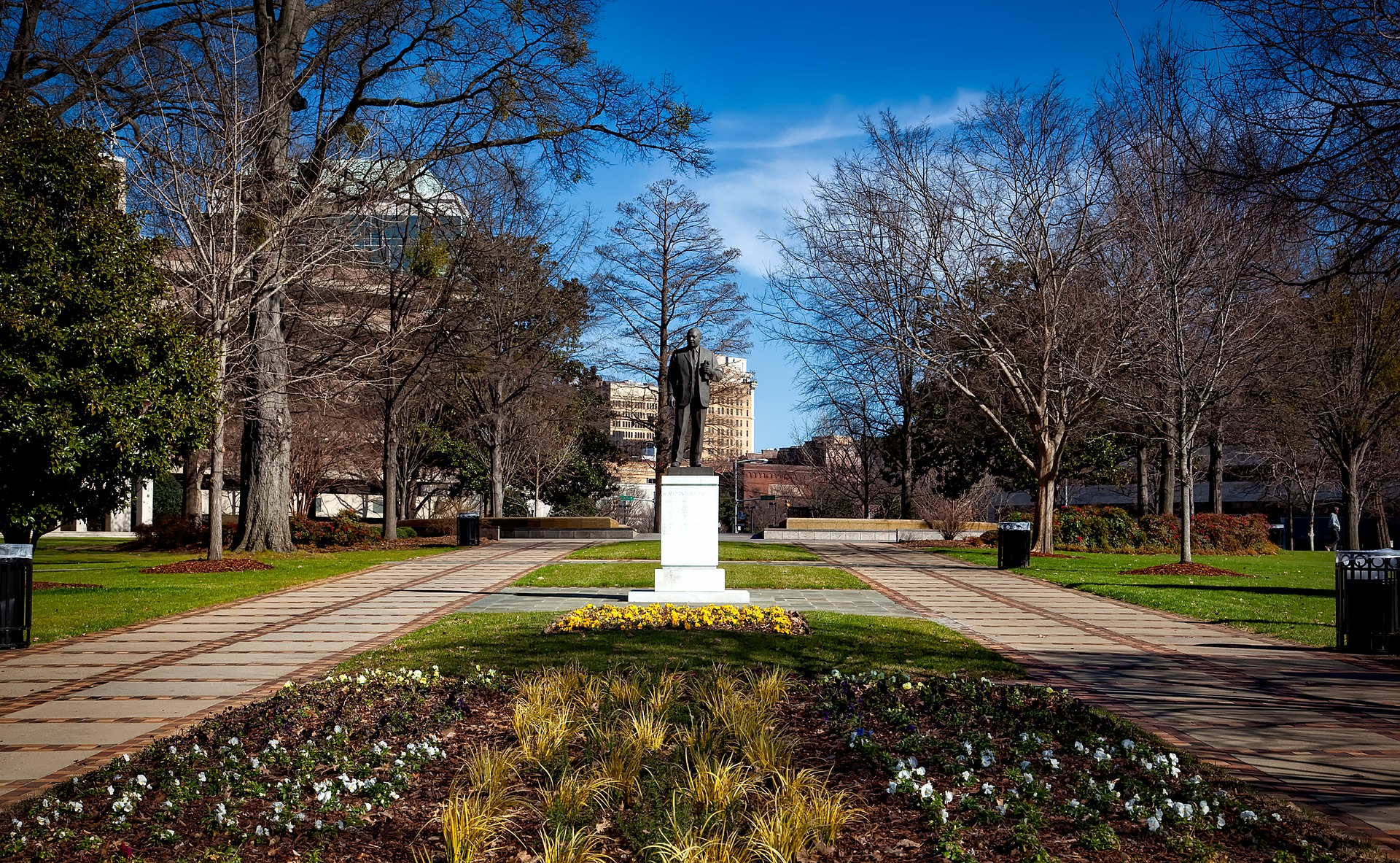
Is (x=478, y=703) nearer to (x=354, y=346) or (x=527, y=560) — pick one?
(x=527, y=560)

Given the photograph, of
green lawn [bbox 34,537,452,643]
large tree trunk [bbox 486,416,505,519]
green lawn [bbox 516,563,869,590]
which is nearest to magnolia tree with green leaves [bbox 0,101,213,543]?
green lawn [bbox 34,537,452,643]

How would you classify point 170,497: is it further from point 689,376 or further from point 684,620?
point 684,620

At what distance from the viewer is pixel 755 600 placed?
12391 millimetres

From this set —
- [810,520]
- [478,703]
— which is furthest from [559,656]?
[810,520]

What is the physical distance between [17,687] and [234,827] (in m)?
4.66

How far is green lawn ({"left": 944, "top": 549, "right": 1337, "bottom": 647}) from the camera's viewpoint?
1104cm

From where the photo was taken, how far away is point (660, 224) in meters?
34.2

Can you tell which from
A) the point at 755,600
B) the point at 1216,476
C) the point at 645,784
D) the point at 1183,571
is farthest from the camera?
the point at 1216,476

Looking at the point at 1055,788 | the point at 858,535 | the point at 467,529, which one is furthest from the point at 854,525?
the point at 1055,788

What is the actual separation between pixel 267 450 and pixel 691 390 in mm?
12999

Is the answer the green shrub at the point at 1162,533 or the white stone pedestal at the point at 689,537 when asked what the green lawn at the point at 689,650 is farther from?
the green shrub at the point at 1162,533

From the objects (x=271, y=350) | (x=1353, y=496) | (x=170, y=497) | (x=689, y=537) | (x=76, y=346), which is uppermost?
(x=271, y=350)

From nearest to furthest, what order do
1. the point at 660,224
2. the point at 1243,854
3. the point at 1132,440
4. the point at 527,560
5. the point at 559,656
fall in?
the point at 1243,854
the point at 559,656
the point at 527,560
the point at 1132,440
the point at 660,224

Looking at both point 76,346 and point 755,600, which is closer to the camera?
point 76,346
